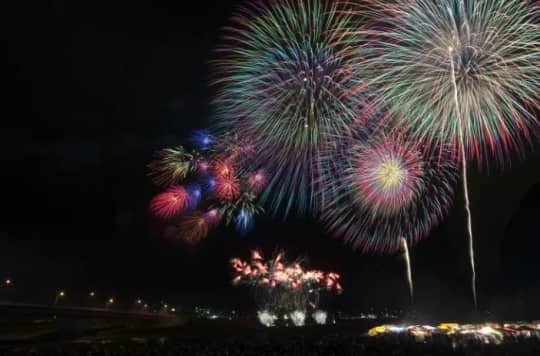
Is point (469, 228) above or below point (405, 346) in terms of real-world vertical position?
above

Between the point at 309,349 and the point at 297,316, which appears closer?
the point at 309,349

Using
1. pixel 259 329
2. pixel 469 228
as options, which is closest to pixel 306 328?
pixel 259 329

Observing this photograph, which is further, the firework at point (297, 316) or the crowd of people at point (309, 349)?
the firework at point (297, 316)

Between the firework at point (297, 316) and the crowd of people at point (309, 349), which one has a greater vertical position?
the firework at point (297, 316)

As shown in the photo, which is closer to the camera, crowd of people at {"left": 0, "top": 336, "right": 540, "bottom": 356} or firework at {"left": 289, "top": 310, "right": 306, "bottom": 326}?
crowd of people at {"left": 0, "top": 336, "right": 540, "bottom": 356}

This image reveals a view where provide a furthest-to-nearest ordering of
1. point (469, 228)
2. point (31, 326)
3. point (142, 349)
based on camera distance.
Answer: point (31, 326), point (469, 228), point (142, 349)

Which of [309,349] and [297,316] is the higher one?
[297,316]

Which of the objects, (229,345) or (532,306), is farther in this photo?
(532,306)

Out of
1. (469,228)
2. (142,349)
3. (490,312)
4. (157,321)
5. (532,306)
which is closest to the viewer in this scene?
(142,349)

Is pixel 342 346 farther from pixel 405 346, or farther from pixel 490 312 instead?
pixel 490 312
